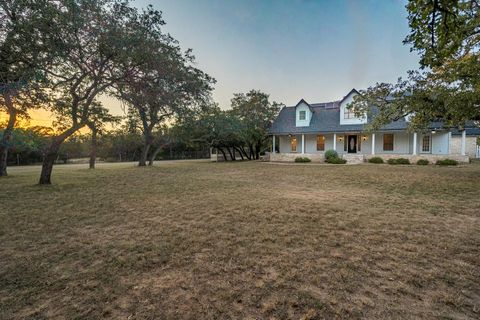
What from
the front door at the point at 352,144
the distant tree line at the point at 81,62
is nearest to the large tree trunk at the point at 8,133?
the distant tree line at the point at 81,62

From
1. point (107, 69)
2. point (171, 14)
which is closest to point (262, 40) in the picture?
point (171, 14)

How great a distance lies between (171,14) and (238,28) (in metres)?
4.51

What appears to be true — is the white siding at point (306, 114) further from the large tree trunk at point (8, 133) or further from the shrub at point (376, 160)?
the large tree trunk at point (8, 133)

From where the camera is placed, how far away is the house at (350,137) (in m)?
18.1

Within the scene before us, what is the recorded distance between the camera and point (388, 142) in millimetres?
19484

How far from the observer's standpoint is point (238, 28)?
49.5ft

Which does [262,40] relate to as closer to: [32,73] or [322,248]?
[32,73]

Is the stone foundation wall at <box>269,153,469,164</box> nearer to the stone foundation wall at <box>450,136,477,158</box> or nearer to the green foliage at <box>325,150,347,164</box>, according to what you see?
the green foliage at <box>325,150,347,164</box>

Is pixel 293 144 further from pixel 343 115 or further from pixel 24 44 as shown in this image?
pixel 24 44

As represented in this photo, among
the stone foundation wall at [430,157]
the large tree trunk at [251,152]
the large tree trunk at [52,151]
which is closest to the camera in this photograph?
the large tree trunk at [52,151]

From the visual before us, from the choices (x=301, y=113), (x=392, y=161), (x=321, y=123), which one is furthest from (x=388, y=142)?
(x=301, y=113)

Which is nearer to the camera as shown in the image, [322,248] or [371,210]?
[322,248]

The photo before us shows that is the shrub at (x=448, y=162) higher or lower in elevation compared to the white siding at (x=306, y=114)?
lower

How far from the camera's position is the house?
18.1m
